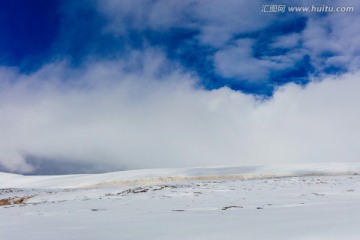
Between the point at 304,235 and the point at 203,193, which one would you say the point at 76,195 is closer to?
the point at 203,193

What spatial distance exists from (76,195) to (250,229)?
17471 millimetres

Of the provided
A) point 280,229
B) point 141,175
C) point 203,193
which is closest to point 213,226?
point 280,229

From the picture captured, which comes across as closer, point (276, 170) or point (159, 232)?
point (159, 232)

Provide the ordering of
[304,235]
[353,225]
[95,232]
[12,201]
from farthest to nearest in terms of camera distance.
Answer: [12,201] < [95,232] < [353,225] < [304,235]

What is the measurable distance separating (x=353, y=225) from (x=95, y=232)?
17.1 ft

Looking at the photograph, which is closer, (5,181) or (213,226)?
(213,226)

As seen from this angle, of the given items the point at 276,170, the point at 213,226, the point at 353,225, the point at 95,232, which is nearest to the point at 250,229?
the point at 213,226

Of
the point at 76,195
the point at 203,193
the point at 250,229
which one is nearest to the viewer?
the point at 250,229

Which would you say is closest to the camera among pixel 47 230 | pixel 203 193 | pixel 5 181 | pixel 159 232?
pixel 159 232

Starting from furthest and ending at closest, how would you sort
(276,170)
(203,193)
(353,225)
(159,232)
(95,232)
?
(276,170) < (203,193) < (95,232) < (159,232) < (353,225)

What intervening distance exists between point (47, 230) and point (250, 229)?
4.88 meters

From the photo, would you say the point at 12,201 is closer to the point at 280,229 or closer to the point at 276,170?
the point at 280,229

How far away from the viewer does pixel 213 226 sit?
8.11 meters

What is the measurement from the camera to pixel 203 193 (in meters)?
20.0
